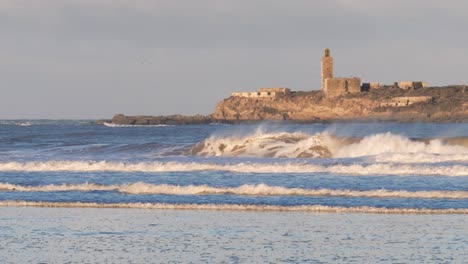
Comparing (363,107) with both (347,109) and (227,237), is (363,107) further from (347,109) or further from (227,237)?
(227,237)

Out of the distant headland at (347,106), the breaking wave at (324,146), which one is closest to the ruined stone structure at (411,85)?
the distant headland at (347,106)

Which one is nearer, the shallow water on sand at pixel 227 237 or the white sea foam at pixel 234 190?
the shallow water on sand at pixel 227 237

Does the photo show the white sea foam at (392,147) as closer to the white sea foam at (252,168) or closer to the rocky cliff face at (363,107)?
the white sea foam at (252,168)

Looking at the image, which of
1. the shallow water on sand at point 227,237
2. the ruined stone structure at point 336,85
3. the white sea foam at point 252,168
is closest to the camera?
the shallow water on sand at point 227,237

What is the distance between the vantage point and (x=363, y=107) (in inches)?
7170

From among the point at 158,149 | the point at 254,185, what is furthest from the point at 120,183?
the point at 158,149

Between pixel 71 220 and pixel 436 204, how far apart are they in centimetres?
704

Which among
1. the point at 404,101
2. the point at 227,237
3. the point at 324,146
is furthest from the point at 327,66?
the point at 227,237

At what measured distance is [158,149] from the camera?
1780 inches

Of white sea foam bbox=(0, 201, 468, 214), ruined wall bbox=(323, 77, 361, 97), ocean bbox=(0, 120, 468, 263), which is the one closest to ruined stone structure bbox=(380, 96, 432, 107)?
ruined wall bbox=(323, 77, 361, 97)

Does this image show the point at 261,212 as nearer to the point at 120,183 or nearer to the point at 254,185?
the point at 254,185

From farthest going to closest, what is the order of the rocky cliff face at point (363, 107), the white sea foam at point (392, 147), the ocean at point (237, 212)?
the rocky cliff face at point (363, 107) < the white sea foam at point (392, 147) < the ocean at point (237, 212)

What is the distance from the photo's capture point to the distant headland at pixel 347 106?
16838 cm

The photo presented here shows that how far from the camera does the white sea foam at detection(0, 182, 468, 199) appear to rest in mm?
20547
